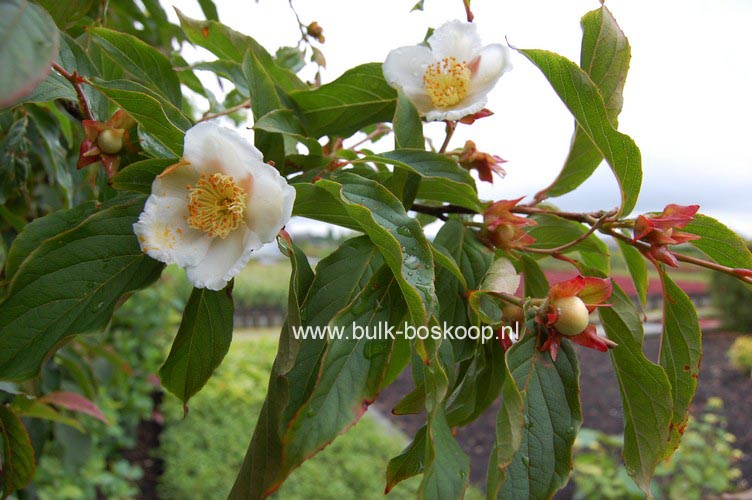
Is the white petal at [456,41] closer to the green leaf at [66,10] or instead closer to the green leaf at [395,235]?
the green leaf at [395,235]

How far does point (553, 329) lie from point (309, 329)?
190 millimetres

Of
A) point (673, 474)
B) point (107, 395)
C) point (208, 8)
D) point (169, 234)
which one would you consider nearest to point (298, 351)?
point (169, 234)

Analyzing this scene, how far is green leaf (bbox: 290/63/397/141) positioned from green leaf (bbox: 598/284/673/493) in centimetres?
30

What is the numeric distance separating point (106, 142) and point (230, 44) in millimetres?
224

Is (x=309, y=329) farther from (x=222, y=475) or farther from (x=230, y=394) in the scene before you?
(x=230, y=394)

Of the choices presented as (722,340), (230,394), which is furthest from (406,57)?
(722,340)

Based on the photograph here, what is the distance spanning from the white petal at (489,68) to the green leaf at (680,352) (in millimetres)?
246

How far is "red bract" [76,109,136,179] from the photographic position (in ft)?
1.50

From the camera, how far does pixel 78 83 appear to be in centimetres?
47

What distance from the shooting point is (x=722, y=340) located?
5070mm

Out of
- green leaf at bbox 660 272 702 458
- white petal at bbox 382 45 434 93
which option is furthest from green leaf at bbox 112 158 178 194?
green leaf at bbox 660 272 702 458

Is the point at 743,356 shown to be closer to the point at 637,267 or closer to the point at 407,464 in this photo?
the point at 637,267

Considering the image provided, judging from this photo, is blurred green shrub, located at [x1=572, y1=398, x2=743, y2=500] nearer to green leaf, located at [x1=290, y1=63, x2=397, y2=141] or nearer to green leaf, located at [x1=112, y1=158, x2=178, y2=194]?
green leaf, located at [x1=290, y1=63, x2=397, y2=141]

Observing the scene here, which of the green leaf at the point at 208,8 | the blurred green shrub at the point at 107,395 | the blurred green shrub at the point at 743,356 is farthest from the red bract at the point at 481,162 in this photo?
the blurred green shrub at the point at 743,356
